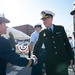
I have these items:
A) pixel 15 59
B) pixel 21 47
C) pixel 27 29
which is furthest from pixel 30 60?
pixel 27 29

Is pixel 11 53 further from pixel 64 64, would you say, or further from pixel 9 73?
pixel 9 73

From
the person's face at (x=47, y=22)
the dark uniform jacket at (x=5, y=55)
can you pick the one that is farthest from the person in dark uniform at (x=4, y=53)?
the person's face at (x=47, y=22)

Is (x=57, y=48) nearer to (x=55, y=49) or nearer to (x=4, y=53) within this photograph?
(x=55, y=49)

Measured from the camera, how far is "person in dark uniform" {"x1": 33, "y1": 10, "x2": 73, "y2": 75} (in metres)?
4.64

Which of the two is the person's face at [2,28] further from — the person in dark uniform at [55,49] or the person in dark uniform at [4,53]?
the person in dark uniform at [55,49]

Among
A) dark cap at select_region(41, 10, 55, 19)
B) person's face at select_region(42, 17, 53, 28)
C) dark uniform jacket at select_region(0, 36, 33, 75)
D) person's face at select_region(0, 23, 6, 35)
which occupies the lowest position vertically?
dark uniform jacket at select_region(0, 36, 33, 75)

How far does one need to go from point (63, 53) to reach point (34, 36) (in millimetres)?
3128

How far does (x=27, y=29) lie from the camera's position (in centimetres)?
9394

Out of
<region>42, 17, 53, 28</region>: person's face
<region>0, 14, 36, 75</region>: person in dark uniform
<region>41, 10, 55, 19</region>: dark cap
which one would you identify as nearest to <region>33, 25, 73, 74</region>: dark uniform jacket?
<region>42, 17, 53, 28</region>: person's face

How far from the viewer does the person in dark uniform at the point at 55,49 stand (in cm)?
464

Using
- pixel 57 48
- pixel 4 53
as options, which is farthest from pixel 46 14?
pixel 4 53

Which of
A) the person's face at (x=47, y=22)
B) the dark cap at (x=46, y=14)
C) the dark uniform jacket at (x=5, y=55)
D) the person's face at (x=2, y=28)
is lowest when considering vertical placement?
the dark uniform jacket at (x=5, y=55)

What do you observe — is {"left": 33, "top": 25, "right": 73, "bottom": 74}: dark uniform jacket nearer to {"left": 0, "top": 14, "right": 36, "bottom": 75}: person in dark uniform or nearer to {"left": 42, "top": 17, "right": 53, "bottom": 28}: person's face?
{"left": 42, "top": 17, "right": 53, "bottom": 28}: person's face

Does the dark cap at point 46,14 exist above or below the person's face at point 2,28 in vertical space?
above
